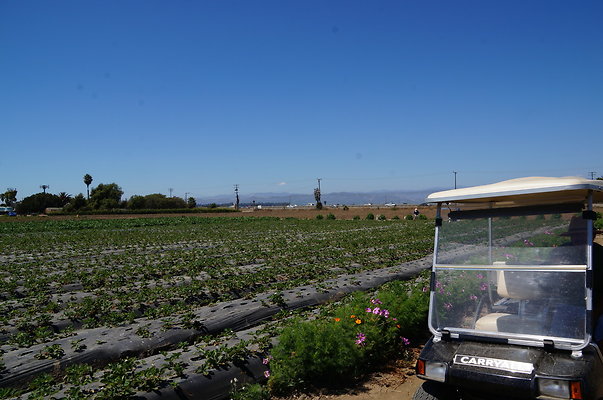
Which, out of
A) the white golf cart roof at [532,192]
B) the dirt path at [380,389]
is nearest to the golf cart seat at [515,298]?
the white golf cart roof at [532,192]

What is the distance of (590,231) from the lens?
3586 millimetres

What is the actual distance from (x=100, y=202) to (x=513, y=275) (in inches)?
3761

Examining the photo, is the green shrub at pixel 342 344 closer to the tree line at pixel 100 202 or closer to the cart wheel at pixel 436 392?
the cart wheel at pixel 436 392

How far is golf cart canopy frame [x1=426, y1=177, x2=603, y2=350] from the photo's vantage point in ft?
11.6

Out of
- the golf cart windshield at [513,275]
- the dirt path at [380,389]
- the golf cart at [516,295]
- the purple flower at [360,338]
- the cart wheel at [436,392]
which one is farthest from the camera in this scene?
the purple flower at [360,338]

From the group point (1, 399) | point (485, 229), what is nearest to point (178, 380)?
point (1, 399)

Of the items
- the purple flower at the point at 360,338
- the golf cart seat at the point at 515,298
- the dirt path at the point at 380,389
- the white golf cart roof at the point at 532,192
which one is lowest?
the dirt path at the point at 380,389

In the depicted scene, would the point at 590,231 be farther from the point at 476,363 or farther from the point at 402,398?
the point at 402,398

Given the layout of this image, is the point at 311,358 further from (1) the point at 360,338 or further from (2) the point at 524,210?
(2) the point at 524,210

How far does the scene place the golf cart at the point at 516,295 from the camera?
3.41 metres

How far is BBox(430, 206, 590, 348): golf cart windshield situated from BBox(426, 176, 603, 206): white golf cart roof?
19 centimetres

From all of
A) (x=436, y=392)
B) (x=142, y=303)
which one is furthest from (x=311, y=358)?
(x=142, y=303)

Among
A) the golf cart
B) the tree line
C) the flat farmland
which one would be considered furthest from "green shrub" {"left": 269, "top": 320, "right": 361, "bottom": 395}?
the tree line

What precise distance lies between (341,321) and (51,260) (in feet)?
44.9
